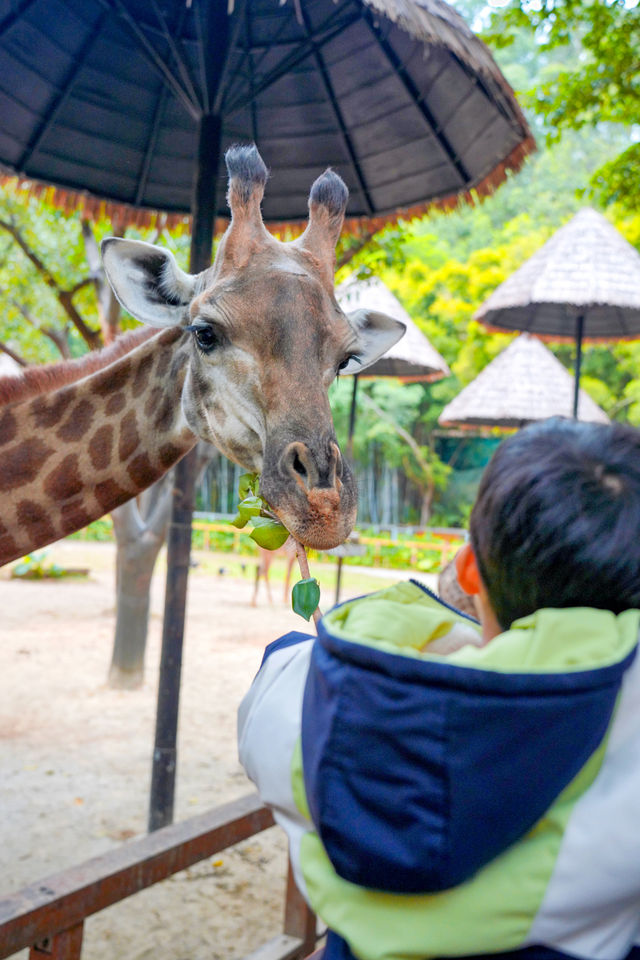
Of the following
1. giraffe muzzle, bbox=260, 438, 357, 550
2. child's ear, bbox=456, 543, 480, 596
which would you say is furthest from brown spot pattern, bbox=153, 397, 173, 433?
child's ear, bbox=456, 543, 480, 596

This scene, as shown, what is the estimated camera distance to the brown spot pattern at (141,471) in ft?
8.64

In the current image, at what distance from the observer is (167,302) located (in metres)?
2.48

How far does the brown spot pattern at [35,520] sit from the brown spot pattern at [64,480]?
0.06 metres

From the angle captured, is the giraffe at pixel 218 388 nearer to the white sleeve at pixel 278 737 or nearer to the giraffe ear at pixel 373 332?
the giraffe ear at pixel 373 332

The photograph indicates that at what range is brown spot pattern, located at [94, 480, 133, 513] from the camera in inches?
104

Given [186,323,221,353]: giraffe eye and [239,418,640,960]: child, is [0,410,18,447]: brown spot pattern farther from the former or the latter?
[239,418,640,960]: child

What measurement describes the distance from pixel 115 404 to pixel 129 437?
0.12 metres

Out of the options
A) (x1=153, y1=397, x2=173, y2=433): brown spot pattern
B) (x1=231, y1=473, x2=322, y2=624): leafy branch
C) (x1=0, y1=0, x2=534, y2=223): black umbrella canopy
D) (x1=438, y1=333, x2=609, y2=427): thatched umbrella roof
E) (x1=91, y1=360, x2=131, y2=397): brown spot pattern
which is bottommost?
(x1=231, y1=473, x2=322, y2=624): leafy branch

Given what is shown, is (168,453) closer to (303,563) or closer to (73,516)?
(73,516)

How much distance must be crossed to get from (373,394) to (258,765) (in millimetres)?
26063

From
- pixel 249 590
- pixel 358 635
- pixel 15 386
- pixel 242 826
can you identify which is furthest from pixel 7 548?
pixel 249 590

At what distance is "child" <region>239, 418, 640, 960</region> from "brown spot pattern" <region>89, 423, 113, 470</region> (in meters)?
1.76

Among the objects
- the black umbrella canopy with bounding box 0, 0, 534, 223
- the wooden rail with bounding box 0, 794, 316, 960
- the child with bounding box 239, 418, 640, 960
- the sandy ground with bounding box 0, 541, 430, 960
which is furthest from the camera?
the sandy ground with bounding box 0, 541, 430, 960

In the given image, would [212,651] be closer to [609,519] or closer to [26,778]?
[26,778]
